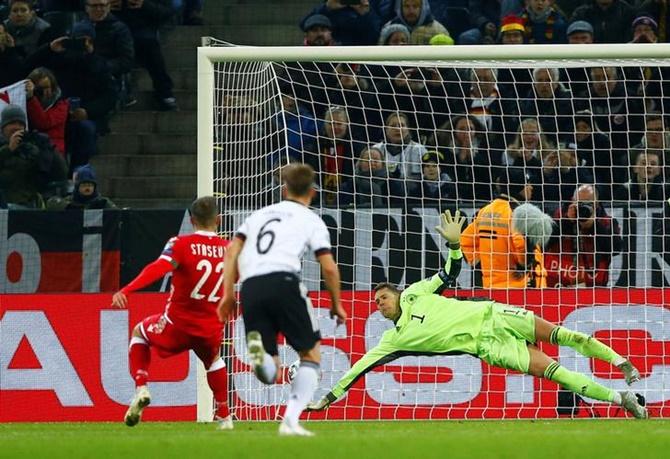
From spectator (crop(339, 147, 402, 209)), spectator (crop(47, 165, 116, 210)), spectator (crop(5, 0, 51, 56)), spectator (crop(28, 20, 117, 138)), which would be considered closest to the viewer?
spectator (crop(339, 147, 402, 209))

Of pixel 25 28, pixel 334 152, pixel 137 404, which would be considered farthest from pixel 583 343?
pixel 25 28

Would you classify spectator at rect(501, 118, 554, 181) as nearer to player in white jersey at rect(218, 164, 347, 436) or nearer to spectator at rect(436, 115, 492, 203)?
spectator at rect(436, 115, 492, 203)

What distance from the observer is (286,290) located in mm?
9875

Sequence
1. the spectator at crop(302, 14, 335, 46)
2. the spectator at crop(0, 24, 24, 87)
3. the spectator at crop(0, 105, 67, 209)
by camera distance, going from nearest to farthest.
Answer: the spectator at crop(0, 105, 67, 209) → the spectator at crop(302, 14, 335, 46) → the spectator at crop(0, 24, 24, 87)

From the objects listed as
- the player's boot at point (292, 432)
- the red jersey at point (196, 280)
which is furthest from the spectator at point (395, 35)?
the player's boot at point (292, 432)

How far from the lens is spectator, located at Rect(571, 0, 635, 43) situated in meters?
19.0

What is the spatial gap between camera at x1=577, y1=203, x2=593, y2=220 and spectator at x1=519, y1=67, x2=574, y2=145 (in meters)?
0.94

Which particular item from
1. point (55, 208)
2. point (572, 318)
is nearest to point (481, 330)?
point (572, 318)

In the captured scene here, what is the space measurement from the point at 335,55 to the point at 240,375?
134 inches

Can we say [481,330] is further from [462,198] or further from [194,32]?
[194,32]

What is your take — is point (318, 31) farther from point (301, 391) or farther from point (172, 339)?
point (301, 391)

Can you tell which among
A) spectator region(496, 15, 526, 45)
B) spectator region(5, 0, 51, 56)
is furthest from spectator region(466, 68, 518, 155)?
spectator region(5, 0, 51, 56)

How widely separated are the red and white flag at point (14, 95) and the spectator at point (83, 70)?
101 cm

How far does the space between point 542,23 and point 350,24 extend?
246 cm
